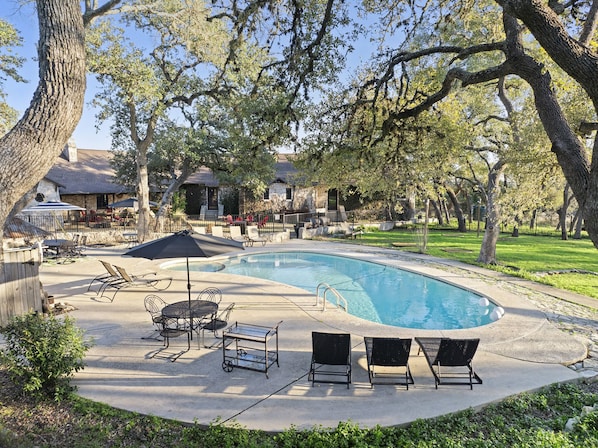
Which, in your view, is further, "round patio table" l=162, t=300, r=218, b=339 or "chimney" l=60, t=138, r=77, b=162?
"chimney" l=60, t=138, r=77, b=162

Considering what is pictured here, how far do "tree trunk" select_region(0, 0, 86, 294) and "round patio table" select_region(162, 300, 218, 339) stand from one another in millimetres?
3697

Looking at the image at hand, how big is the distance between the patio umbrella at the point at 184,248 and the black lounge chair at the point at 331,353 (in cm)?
296

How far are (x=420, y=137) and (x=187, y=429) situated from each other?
26.3 ft

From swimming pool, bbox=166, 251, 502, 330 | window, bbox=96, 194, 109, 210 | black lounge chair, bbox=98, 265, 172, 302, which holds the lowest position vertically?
swimming pool, bbox=166, 251, 502, 330

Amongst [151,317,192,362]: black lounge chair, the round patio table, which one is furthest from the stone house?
[151,317,192,362]: black lounge chair

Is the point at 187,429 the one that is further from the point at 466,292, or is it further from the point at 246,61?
the point at 246,61

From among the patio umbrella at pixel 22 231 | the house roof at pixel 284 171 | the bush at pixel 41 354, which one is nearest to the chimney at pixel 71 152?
the patio umbrella at pixel 22 231

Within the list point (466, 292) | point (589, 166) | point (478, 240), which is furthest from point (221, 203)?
point (589, 166)

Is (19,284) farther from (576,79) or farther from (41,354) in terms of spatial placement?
(576,79)

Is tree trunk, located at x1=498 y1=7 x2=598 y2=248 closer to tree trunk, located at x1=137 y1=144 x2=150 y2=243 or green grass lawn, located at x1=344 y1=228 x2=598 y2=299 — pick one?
green grass lawn, located at x1=344 y1=228 x2=598 y2=299

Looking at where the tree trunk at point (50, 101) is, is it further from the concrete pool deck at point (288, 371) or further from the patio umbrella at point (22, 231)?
the patio umbrella at point (22, 231)

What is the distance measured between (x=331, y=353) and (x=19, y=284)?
718 cm

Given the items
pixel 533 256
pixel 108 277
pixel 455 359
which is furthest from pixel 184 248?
pixel 533 256

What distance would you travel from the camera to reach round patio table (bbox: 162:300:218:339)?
288 inches
